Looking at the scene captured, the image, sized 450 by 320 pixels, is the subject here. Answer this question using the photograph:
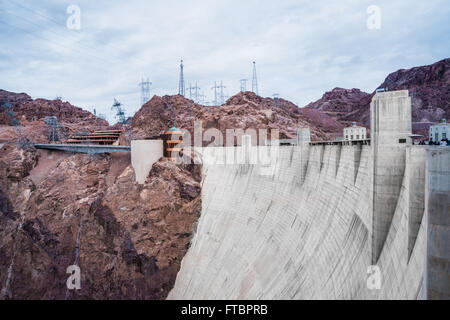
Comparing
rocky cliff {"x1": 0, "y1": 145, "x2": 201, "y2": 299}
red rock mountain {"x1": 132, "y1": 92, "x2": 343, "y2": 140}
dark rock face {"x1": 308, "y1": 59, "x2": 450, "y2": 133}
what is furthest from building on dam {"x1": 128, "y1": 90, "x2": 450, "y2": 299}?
dark rock face {"x1": 308, "y1": 59, "x2": 450, "y2": 133}

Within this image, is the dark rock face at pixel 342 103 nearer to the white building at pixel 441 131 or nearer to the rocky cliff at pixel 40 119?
the white building at pixel 441 131

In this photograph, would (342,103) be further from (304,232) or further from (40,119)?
(40,119)

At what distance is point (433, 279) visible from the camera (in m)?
5.95

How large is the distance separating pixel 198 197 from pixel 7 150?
23.1 metres

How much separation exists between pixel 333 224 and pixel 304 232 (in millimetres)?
2514

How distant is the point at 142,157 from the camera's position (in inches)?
1070

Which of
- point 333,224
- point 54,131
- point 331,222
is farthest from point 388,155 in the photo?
point 54,131

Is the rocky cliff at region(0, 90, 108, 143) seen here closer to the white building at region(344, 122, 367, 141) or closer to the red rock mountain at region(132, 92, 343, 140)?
the red rock mountain at region(132, 92, 343, 140)

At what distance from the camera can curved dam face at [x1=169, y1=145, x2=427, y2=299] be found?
7.65m

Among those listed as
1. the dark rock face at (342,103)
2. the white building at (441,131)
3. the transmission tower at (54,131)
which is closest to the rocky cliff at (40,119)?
the transmission tower at (54,131)

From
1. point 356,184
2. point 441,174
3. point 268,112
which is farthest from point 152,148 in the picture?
point 441,174

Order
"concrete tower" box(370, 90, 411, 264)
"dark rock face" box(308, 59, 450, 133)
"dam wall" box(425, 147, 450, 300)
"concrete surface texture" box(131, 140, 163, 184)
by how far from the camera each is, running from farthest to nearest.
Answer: "dark rock face" box(308, 59, 450, 133), "concrete surface texture" box(131, 140, 163, 184), "concrete tower" box(370, 90, 411, 264), "dam wall" box(425, 147, 450, 300)

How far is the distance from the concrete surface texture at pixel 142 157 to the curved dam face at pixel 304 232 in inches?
232

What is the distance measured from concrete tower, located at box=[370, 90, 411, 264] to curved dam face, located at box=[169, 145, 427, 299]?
0.20 m
